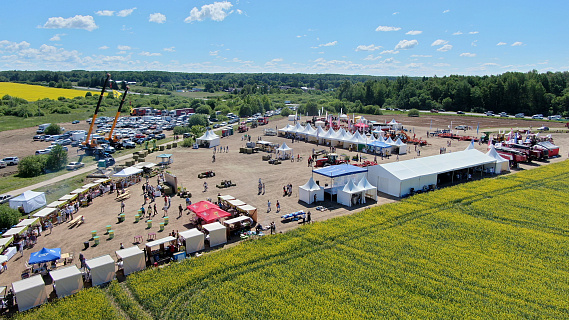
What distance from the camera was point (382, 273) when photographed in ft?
52.2

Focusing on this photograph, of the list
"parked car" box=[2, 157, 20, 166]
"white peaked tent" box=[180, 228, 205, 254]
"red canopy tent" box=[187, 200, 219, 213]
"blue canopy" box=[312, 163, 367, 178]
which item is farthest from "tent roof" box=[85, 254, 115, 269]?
"parked car" box=[2, 157, 20, 166]

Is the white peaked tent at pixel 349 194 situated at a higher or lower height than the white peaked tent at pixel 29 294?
higher

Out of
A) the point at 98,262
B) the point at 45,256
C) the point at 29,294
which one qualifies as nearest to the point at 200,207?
the point at 98,262

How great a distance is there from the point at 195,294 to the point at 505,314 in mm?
11739

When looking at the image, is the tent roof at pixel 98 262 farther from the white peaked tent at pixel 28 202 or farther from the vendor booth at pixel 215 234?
the white peaked tent at pixel 28 202

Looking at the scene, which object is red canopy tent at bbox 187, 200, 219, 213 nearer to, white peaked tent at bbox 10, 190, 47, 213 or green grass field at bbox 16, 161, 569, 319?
green grass field at bbox 16, 161, 569, 319

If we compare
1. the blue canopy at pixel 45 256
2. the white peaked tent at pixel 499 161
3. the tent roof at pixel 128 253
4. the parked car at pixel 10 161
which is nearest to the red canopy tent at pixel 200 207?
the tent roof at pixel 128 253

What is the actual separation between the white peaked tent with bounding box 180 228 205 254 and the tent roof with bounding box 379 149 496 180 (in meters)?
15.4

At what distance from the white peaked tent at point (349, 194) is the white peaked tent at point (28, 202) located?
831 inches

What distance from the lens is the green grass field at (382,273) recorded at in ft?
44.4

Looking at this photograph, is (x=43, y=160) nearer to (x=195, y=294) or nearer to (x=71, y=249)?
(x=71, y=249)

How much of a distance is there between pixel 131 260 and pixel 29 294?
3.84 m

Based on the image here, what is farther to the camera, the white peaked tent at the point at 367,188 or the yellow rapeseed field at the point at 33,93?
the yellow rapeseed field at the point at 33,93

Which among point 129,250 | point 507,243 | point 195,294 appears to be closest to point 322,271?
point 195,294
